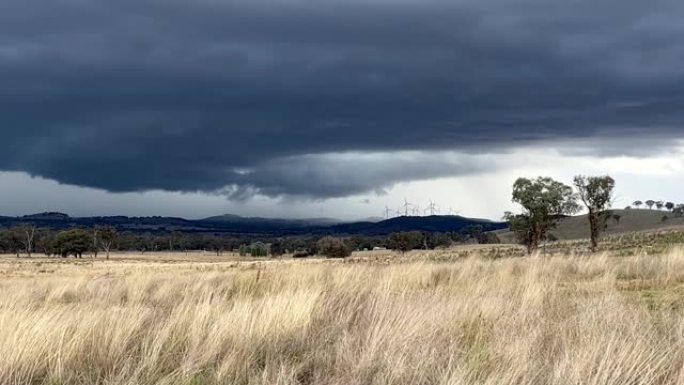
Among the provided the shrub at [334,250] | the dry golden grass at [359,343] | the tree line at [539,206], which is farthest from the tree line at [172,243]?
the dry golden grass at [359,343]

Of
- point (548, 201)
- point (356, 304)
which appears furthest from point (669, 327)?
point (548, 201)

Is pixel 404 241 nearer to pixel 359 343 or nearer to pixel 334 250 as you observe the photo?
pixel 334 250

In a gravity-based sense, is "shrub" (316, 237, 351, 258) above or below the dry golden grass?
below

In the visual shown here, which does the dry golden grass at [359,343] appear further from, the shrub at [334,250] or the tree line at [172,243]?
the tree line at [172,243]

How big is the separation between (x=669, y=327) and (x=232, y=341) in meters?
4.32

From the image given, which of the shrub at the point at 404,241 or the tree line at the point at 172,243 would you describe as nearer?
the tree line at the point at 172,243

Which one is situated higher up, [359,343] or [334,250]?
[359,343]

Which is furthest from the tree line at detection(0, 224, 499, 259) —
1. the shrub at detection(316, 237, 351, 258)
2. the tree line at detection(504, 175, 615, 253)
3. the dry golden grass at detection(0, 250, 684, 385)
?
the dry golden grass at detection(0, 250, 684, 385)

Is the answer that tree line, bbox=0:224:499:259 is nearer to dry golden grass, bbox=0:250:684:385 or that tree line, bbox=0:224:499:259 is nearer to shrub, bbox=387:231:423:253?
shrub, bbox=387:231:423:253

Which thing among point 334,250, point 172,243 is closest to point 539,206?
point 334,250

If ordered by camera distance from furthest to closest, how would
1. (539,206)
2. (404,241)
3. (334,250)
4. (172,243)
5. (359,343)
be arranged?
1. (172,243)
2. (404,241)
3. (334,250)
4. (539,206)
5. (359,343)

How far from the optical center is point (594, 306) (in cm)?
802

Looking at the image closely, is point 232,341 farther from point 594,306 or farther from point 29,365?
point 594,306

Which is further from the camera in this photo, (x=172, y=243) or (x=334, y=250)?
(x=172, y=243)
